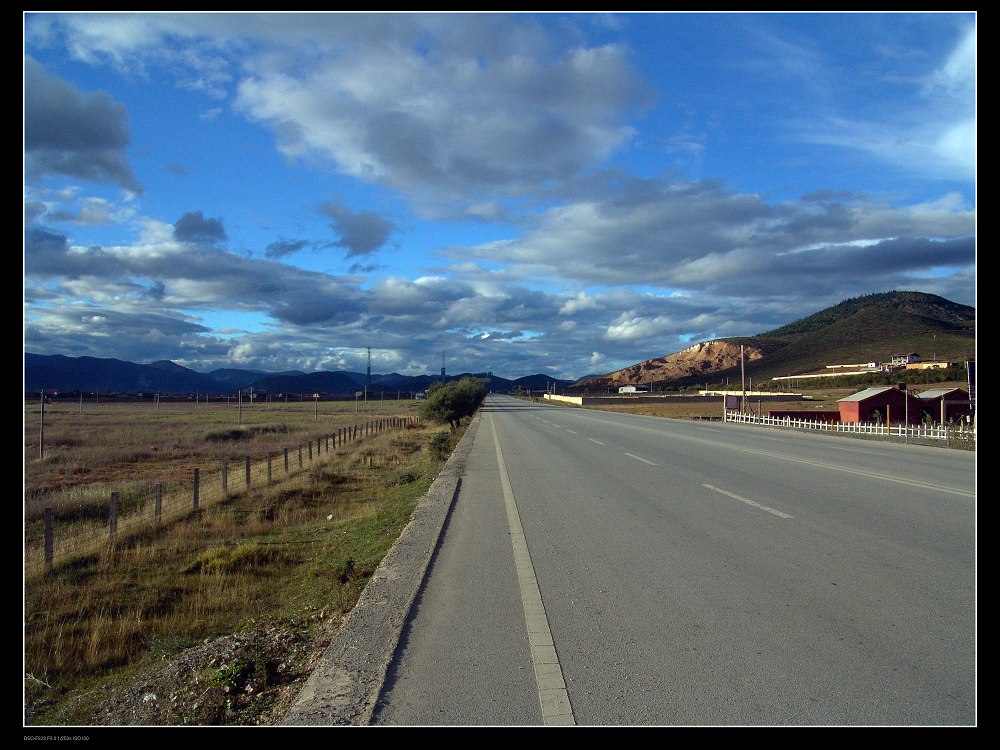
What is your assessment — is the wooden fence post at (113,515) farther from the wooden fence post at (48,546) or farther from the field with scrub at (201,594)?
the wooden fence post at (48,546)

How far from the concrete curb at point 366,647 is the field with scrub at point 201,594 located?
0.99 feet

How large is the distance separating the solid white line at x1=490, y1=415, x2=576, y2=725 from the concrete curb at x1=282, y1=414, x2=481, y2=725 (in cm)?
97

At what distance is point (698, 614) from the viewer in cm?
540

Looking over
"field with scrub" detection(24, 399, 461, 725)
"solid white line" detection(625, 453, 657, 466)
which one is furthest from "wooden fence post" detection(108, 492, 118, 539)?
"solid white line" detection(625, 453, 657, 466)

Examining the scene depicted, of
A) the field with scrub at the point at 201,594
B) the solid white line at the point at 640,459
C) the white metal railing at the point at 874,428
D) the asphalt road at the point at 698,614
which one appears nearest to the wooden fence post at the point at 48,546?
the field with scrub at the point at 201,594

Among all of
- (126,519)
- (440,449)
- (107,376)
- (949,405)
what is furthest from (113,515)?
(107,376)

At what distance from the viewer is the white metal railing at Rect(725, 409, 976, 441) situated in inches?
1121

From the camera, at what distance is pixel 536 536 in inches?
346

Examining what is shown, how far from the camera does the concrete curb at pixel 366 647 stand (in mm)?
3959

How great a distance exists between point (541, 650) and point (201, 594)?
5.52 m

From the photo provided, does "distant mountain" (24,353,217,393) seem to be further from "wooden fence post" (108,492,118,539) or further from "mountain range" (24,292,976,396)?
"wooden fence post" (108,492,118,539)
